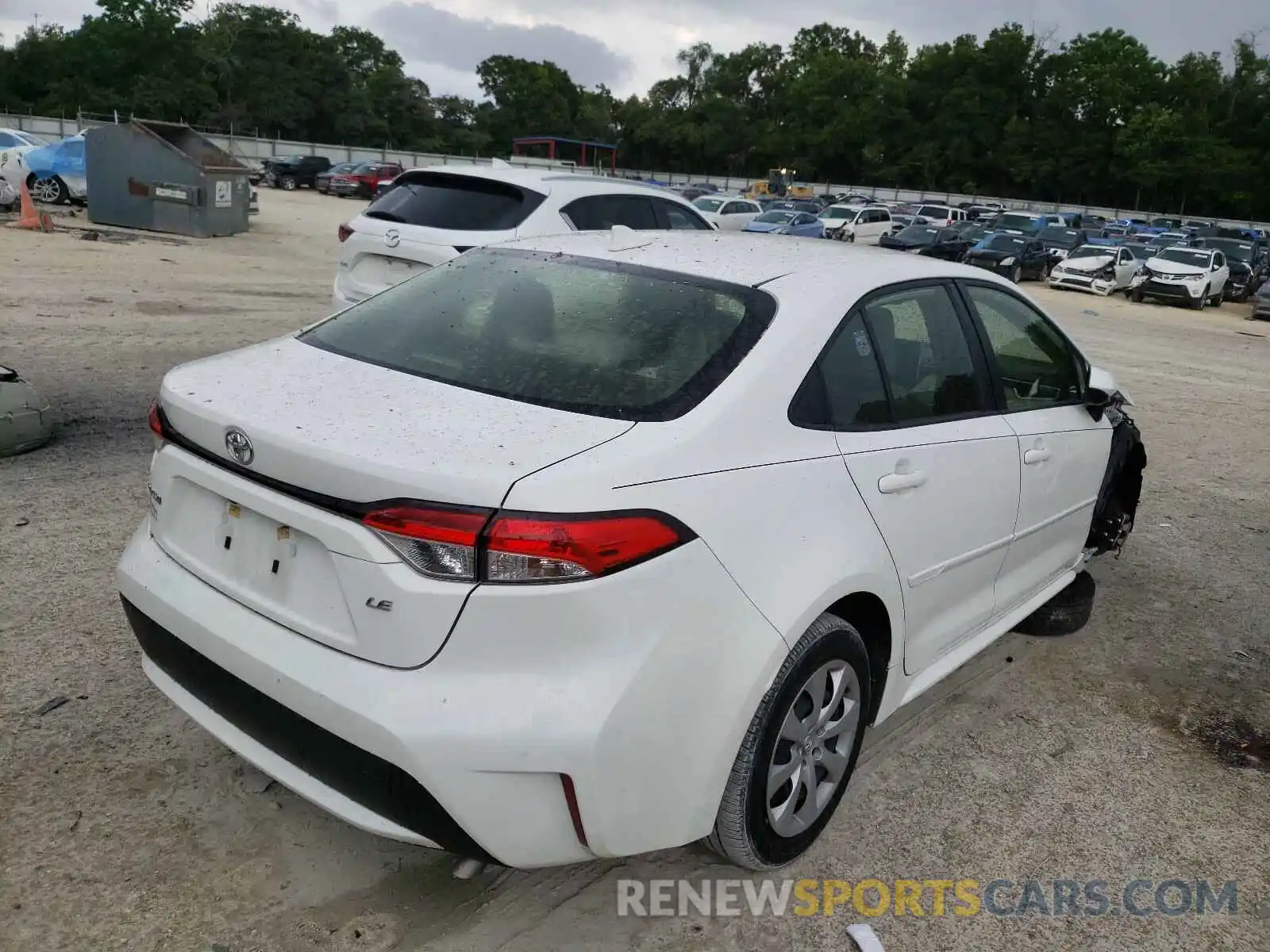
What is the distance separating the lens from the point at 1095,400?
13.7ft

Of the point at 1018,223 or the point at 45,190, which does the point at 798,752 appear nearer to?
the point at 45,190

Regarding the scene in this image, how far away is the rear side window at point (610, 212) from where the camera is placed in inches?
305

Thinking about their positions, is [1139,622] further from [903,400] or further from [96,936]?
[96,936]

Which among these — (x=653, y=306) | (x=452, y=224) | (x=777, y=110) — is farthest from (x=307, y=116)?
(x=653, y=306)

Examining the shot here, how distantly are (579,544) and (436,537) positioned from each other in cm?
30

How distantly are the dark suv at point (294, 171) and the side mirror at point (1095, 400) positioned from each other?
42.8 metres

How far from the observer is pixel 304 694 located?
2227mm

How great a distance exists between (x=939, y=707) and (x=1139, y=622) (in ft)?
5.32

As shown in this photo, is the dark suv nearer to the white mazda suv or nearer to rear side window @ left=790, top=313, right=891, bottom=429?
the white mazda suv

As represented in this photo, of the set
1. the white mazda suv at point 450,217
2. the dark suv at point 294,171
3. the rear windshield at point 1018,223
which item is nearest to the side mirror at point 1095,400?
the white mazda suv at point 450,217

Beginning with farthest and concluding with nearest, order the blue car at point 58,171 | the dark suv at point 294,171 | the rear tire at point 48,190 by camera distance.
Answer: the dark suv at point 294,171 → the rear tire at point 48,190 → the blue car at point 58,171

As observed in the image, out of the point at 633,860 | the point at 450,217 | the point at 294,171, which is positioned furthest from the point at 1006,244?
the point at 294,171

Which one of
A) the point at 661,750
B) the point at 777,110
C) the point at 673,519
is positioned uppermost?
the point at 777,110

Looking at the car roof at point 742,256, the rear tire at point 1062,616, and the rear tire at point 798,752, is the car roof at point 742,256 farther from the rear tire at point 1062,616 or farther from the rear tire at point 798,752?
the rear tire at point 1062,616
